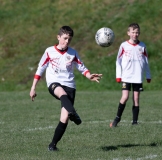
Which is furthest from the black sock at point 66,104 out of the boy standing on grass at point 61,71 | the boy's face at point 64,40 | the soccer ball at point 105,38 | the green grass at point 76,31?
the green grass at point 76,31

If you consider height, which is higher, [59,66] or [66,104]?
[59,66]

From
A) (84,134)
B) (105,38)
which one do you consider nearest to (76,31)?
(105,38)

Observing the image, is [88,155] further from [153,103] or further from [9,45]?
[9,45]

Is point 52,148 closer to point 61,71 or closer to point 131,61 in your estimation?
point 61,71

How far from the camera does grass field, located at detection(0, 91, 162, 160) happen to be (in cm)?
744

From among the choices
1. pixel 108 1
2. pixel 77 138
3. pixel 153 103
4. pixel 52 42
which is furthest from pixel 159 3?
pixel 77 138

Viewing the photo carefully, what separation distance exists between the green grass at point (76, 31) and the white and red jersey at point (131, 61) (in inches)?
459

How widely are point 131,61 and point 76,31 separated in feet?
60.6

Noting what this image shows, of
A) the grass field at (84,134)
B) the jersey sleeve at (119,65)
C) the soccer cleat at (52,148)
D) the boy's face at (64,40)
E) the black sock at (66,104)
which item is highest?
the boy's face at (64,40)

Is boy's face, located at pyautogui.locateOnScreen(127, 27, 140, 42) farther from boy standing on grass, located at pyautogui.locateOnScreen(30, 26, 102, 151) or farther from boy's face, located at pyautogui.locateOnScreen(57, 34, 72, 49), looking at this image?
boy's face, located at pyautogui.locateOnScreen(57, 34, 72, 49)

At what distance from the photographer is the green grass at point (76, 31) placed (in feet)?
82.0

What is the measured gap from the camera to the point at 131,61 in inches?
428

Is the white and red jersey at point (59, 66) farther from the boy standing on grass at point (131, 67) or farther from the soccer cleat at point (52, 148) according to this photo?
the boy standing on grass at point (131, 67)

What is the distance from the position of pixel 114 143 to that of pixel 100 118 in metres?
3.76
